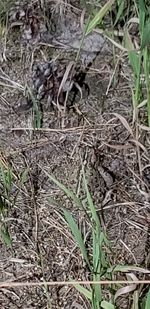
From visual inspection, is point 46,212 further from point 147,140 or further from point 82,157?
point 147,140

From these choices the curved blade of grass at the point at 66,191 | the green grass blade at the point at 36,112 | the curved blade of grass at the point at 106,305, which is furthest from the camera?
the green grass blade at the point at 36,112

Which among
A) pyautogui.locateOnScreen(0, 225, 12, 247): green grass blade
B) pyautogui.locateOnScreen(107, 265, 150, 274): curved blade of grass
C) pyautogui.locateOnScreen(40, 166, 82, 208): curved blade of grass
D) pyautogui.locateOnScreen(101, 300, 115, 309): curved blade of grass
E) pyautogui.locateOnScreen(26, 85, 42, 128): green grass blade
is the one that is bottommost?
pyautogui.locateOnScreen(101, 300, 115, 309): curved blade of grass

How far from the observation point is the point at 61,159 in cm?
168

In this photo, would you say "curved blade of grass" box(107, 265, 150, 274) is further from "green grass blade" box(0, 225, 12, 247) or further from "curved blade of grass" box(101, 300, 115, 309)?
"green grass blade" box(0, 225, 12, 247)

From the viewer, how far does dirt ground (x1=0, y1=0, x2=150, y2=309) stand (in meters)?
1.48

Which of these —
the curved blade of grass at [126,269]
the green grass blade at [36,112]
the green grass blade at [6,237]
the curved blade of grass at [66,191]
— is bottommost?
the curved blade of grass at [126,269]

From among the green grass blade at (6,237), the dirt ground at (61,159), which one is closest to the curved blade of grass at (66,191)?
the dirt ground at (61,159)

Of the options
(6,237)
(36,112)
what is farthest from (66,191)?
(36,112)

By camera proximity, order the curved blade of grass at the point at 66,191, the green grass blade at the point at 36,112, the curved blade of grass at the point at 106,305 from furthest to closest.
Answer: the green grass blade at the point at 36,112
the curved blade of grass at the point at 66,191
the curved blade of grass at the point at 106,305

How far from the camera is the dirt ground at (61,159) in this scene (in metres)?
1.48

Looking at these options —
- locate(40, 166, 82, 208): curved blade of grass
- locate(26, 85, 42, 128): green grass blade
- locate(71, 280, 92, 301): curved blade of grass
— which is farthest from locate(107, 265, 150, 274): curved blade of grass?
locate(26, 85, 42, 128): green grass blade

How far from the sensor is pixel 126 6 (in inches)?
74.0

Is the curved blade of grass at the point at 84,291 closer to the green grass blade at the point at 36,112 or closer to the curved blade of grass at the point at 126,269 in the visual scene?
the curved blade of grass at the point at 126,269

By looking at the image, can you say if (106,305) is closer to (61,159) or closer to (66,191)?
(66,191)
